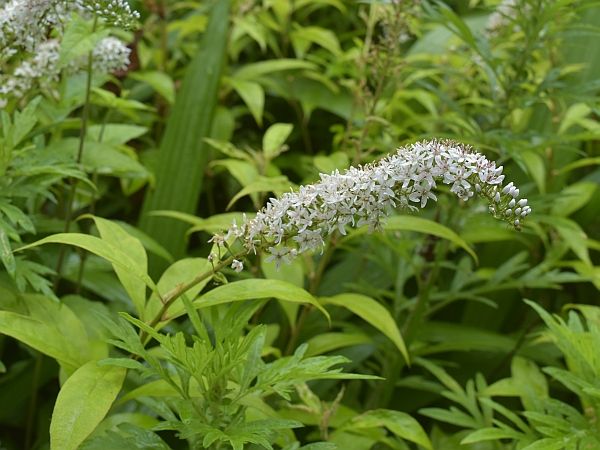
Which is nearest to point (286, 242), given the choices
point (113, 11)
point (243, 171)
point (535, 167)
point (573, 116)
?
point (113, 11)

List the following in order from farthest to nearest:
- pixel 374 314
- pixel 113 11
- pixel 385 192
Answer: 1. pixel 374 314
2. pixel 113 11
3. pixel 385 192

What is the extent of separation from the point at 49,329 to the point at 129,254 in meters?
0.20

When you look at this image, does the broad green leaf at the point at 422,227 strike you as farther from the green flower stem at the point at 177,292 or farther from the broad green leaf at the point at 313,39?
the broad green leaf at the point at 313,39

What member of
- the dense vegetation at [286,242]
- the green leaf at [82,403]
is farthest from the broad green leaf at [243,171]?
the green leaf at [82,403]

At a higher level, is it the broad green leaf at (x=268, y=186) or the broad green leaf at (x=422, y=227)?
the broad green leaf at (x=268, y=186)

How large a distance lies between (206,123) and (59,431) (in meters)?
1.40

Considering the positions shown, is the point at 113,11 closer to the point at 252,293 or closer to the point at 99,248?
the point at 99,248

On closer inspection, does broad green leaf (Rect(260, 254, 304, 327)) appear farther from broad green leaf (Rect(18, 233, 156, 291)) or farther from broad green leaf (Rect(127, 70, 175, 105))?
broad green leaf (Rect(127, 70, 175, 105))

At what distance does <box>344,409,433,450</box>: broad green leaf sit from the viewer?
5.15 feet

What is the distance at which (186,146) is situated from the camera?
94.3 inches

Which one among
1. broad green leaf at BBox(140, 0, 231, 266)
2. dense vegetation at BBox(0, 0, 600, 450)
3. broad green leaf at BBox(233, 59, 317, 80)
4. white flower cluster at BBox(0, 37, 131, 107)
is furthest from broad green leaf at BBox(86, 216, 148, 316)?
broad green leaf at BBox(233, 59, 317, 80)

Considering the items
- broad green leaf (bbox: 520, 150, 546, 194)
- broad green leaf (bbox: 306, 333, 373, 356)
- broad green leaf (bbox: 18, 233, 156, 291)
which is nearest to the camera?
broad green leaf (bbox: 18, 233, 156, 291)

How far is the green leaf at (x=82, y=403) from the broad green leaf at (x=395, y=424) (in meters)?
0.51

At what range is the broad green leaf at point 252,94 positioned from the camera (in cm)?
258
